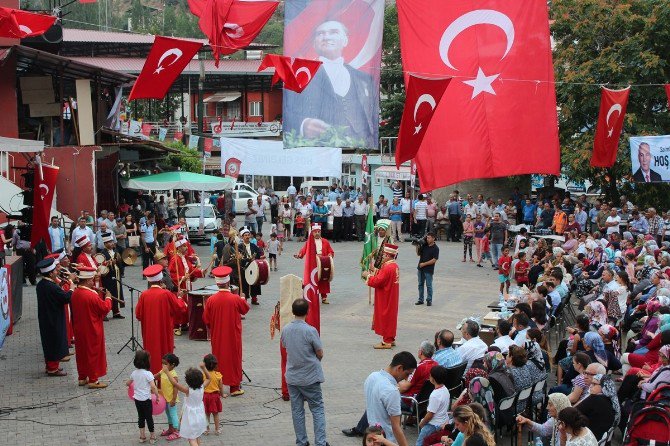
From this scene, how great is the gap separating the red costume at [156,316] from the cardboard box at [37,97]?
17367mm

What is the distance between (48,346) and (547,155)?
7831mm

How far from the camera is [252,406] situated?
40.3 ft

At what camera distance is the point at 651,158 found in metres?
24.0

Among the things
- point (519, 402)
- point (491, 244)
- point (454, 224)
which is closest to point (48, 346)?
point (519, 402)

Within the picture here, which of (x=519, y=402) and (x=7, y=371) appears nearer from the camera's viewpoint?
(x=519, y=402)

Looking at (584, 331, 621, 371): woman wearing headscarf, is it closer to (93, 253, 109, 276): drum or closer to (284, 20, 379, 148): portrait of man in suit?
(284, 20, 379, 148): portrait of man in suit

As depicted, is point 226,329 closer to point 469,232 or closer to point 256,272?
point 256,272

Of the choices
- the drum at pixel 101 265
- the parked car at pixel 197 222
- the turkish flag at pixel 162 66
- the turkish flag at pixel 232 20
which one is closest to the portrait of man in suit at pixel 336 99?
the turkish flag at pixel 162 66

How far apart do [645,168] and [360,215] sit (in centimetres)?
1080

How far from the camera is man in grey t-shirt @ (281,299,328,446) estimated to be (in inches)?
399

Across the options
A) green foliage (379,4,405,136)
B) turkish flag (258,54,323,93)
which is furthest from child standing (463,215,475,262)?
green foliage (379,4,405,136)

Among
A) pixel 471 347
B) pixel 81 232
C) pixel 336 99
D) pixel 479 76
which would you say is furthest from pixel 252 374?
pixel 81 232

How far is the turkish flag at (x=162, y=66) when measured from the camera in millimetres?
14508

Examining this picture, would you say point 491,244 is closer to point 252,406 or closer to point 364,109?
point 364,109
